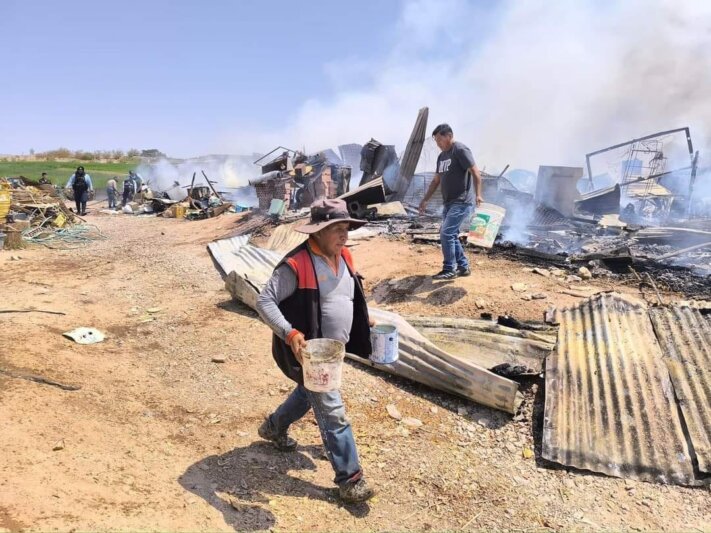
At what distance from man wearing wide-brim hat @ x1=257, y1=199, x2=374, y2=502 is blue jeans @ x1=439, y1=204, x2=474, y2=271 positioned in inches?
128

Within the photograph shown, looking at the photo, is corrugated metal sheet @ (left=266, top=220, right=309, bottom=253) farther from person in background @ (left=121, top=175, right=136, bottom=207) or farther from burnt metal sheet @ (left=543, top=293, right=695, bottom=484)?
person in background @ (left=121, top=175, right=136, bottom=207)

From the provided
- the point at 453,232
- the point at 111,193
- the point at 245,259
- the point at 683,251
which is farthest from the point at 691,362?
the point at 111,193

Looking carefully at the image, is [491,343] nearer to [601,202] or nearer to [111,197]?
[601,202]

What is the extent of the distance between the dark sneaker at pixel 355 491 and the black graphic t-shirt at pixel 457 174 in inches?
152

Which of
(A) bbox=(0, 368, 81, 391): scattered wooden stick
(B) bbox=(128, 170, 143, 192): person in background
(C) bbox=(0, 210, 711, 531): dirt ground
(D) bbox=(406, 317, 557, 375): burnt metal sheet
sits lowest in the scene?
(C) bbox=(0, 210, 711, 531): dirt ground

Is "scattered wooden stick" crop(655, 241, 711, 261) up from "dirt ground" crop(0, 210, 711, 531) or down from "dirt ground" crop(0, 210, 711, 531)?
up

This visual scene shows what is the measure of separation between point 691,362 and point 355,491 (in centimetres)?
286

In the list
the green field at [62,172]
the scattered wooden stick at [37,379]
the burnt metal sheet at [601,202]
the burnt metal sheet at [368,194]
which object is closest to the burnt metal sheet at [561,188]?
the burnt metal sheet at [601,202]

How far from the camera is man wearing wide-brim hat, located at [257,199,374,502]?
251cm

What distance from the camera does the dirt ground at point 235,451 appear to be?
247 cm

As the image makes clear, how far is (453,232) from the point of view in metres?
5.86

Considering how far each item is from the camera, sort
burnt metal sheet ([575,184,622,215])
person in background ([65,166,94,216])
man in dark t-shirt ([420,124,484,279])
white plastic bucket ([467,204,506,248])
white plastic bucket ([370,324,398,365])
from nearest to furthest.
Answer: white plastic bucket ([370,324,398,365])
man in dark t-shirt ([420,124,484,279])
white plastic bucket ([467,204,506,248])
burnt metal sheet ([575,184,622,215])
person in background ([65,166,94,216])

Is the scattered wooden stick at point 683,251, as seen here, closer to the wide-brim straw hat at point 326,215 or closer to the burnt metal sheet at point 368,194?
the burnt metal sheet at point 368,194

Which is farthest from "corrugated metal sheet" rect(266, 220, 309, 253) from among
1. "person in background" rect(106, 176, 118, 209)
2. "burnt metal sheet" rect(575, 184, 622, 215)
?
"person in background" rect(106, 176, 118, 209)
